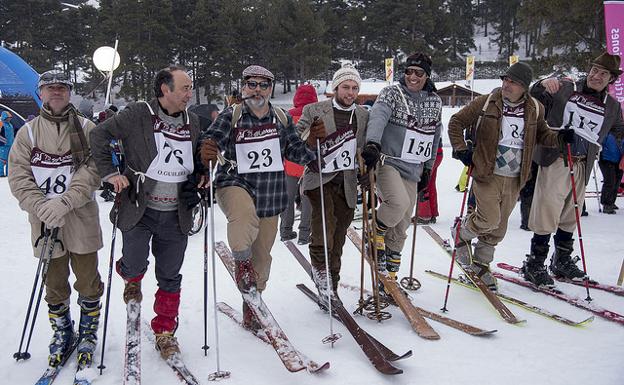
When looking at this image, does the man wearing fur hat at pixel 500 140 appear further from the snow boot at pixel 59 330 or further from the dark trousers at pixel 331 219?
the snow boot at pixel 59 330

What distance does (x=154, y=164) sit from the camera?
11.5ft

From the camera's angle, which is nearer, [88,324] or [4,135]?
[88,324]

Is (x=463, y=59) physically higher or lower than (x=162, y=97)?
higher

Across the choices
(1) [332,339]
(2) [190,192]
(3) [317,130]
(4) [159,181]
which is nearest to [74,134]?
(4) [159,181]

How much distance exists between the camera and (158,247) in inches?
146

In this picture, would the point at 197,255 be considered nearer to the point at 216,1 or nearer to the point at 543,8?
the point at 543,8

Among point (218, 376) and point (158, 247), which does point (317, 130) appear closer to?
point (158, 247)

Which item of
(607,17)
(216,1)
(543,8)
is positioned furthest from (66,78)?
(216,1)

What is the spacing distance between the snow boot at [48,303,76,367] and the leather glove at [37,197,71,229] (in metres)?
0.68

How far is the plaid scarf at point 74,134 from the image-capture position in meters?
3.55

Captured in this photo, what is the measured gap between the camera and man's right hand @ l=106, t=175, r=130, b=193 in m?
3.37

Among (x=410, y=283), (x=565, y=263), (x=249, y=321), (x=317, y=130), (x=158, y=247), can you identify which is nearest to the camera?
(x=158, y=247)

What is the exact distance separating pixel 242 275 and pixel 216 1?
146 ft

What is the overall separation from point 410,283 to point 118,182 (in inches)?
124
